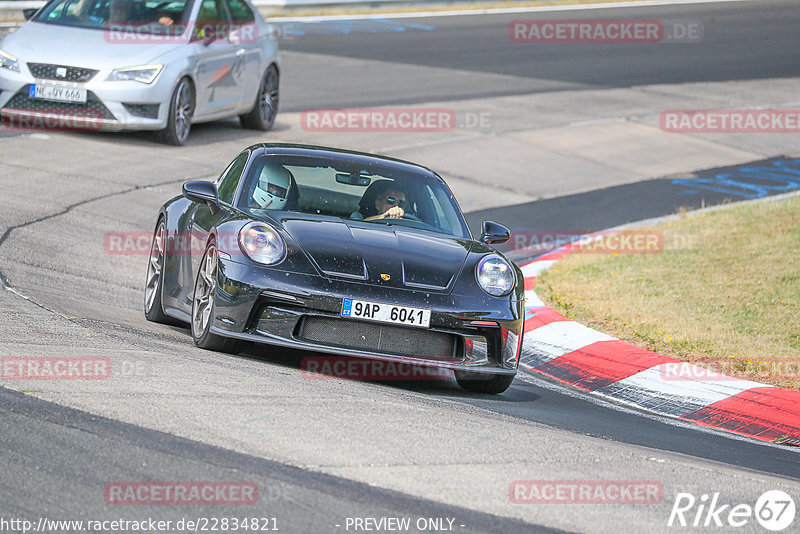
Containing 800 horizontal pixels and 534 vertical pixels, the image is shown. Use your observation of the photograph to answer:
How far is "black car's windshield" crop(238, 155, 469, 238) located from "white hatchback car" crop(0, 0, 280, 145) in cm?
609

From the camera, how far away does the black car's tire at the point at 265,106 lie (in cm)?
1627

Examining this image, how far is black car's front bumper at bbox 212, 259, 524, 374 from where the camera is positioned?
6.57 m

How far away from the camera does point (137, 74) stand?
542 inches

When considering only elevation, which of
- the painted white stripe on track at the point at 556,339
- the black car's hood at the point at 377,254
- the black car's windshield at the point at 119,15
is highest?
the black car's windshield at the point at 119,15

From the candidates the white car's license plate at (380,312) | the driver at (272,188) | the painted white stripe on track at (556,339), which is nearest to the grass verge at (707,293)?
the painted white stripe on track at (556,339)

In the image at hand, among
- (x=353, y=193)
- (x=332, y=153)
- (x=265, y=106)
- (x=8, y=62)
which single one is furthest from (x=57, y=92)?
(x=353, y=193)

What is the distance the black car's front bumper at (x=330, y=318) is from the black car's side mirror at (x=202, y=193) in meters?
0.81

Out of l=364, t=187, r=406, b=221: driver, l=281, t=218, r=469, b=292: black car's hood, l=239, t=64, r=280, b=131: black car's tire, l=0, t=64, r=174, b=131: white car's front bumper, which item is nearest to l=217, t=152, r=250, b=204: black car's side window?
l=281, t=218, r=469, b=292: black car's hood

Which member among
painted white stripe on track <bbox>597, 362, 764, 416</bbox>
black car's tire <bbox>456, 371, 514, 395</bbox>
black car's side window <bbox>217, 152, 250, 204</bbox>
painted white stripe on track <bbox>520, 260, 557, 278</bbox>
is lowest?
painted white stripe on track <bbox>520, 260, 557, 278</bbox>

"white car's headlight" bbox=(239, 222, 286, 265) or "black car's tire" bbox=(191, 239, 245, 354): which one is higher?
"white car's headlight" bbox=(239, 222, 286, 265)

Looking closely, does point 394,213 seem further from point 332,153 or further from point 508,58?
point 508,58

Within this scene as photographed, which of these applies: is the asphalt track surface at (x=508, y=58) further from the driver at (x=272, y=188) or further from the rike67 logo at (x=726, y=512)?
the rike67 logo at (x=726, y=512)

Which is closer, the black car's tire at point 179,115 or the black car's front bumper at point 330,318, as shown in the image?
the black car's front bumper at point 330,318

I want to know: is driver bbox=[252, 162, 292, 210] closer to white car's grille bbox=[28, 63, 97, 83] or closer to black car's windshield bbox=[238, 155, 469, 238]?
black car's windshield bbox=[238, 155, 469, 238]
